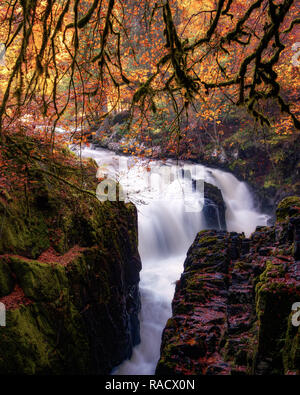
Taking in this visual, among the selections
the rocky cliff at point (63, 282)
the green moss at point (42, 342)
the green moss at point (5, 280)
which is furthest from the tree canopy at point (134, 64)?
the green moss at point (42, 342)

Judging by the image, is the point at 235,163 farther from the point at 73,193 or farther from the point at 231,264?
the point at 73,193

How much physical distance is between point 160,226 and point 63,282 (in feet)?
23.5

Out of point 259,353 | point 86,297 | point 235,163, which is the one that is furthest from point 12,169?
point 235,163

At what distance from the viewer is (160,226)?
11.6 metres

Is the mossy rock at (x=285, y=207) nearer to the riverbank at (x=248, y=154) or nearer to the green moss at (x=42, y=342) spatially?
the green moss at (x=42, y=342)

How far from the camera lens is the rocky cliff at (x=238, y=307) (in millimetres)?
2947

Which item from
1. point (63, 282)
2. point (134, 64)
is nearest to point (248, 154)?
point (134, 64)

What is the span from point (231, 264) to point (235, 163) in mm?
10248

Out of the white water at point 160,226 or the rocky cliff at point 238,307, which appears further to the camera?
the white water at point 160,226

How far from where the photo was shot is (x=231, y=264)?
571 cm

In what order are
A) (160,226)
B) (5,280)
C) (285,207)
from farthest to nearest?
1. (160,226)
2. (285,207)
3. (5,280)

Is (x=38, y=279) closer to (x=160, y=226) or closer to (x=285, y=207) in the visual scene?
(x=285, y=207)

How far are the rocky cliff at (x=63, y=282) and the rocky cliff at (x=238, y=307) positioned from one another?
1692 mm
